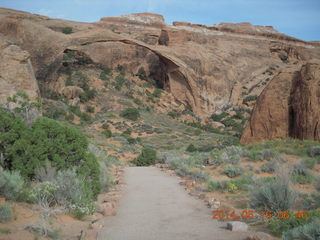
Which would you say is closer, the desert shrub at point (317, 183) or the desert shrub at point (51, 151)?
the desert shrub at point (51, 151)

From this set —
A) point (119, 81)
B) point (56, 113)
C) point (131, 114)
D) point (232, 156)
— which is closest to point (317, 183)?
point (232, 156)

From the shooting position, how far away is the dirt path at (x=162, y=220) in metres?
4.12

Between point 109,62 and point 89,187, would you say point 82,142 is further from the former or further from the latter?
point 109,62

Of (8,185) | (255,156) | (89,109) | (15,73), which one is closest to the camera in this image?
(8,185)

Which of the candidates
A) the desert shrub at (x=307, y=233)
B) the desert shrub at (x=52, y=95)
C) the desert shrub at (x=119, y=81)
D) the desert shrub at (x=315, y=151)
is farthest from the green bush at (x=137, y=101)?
the desert shrub at (x=307, y=233)

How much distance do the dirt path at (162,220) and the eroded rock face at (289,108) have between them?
876 centimetres

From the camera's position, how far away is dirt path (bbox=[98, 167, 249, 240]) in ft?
13.5

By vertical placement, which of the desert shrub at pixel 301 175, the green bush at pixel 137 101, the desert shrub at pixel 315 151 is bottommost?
the desert shrub at pixel 301 175

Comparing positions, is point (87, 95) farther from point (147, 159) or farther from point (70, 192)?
point (70, 192)

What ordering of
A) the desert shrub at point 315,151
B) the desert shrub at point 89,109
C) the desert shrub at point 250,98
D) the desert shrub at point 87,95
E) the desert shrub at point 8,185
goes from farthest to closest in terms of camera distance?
1. the desert shrub at point 250,98
2. the desert shrub at point 87,95
3. the desert shrub at point 89,109
4. the desert shrub at point 315,151
5. the desert shrub at point 8,185

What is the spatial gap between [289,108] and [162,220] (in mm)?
11958

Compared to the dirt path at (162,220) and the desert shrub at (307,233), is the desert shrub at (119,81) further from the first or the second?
the desert shrub at (307,233)

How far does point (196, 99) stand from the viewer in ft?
139

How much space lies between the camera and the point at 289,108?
1444cm
